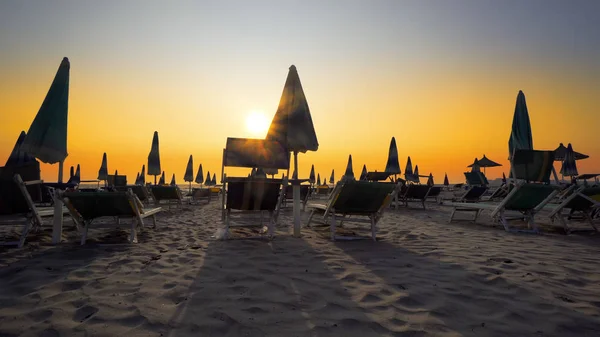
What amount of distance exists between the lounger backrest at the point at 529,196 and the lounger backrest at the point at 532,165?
69 centimetres

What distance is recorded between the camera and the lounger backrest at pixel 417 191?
10484 millimetres

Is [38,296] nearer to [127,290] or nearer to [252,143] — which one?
[127,290]

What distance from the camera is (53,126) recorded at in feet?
17.8

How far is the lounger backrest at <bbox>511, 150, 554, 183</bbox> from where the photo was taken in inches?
241

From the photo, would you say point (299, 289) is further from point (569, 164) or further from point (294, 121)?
point (569, 164)

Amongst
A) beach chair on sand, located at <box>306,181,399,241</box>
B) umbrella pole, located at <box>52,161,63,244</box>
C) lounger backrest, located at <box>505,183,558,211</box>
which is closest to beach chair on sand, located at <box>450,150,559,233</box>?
lounger backrest, located at <box>505,183,558,211</box>

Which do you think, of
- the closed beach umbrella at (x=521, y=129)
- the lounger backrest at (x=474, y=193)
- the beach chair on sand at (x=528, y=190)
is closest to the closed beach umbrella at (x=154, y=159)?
the lounger backrest at (x=474, y=193)

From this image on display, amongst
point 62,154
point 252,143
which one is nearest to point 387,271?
point 252,143

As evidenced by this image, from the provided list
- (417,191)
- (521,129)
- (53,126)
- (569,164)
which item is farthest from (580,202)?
(569,164)

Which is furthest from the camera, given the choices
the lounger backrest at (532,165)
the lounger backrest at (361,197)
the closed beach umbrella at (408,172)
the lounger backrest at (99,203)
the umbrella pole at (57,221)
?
the closed beach umbrella at (408,172)

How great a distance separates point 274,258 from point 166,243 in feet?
5.85

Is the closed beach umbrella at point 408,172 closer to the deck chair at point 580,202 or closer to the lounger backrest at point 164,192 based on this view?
the deck chair at point 580,202

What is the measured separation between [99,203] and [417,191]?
9319 millimetres

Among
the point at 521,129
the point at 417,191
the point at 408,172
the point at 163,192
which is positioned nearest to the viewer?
the point at 521,129
